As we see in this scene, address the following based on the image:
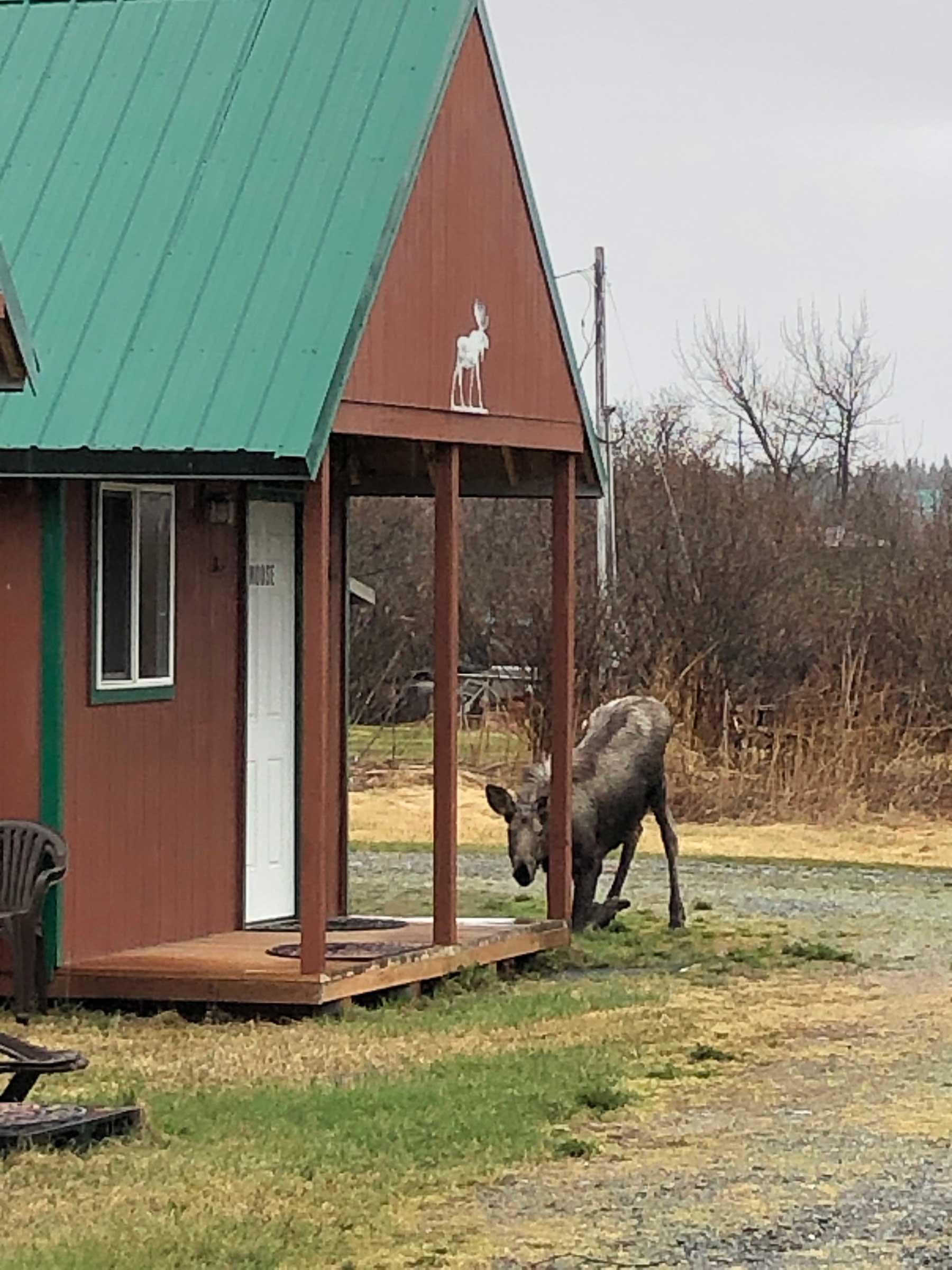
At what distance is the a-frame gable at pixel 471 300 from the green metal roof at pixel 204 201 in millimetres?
273

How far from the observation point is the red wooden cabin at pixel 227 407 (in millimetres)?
13047

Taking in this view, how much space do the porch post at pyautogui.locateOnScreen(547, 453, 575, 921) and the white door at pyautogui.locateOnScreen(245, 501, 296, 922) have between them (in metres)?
1.50

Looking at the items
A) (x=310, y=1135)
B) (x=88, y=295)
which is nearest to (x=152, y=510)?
(x=88, y=295)

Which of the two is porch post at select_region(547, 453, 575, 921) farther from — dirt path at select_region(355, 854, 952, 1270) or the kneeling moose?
dirt path at select_region(355, 854, 952, 1270)

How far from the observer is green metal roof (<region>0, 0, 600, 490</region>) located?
1295cm

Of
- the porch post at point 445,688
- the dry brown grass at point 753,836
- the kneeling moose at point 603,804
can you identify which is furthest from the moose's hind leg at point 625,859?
the dry brown grass at point 753,836

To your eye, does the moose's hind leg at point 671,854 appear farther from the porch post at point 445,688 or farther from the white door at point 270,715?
the porch post at point 445,688

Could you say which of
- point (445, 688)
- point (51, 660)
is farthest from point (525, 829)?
point (51, 660)

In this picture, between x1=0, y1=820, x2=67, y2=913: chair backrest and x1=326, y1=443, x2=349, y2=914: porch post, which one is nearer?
x1=0, y1=820, x2=67, y2=913: chair backrest

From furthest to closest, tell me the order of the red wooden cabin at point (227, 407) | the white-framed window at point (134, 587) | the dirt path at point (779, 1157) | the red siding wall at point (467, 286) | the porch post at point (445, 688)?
1. the porch post at point (445, 688)
2. the white-framed window at point (134, 587)
3. the red siding wall at point (467, 286)
4. the red wooden cabin at point (227, 407)
5. the dirt path at point (779, 1157)

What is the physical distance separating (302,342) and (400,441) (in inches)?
82.7

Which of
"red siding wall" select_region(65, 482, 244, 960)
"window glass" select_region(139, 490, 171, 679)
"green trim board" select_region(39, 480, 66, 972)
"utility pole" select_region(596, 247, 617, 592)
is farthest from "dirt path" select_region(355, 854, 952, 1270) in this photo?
"utility pole" select_region(596, 247, 617, 592)

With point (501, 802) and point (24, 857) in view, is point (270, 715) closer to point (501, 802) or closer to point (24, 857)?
point (501, 802)

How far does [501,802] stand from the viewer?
53.8ft
